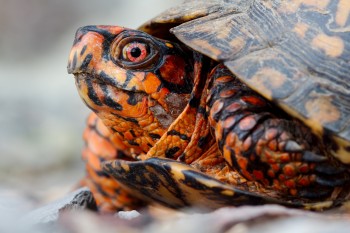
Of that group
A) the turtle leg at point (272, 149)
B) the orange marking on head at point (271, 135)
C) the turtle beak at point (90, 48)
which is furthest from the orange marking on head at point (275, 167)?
the turtle beak at point (90, 48)

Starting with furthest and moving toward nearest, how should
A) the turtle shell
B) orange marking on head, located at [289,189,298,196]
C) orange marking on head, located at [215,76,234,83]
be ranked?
orange marking on head, located at [215,76,234,83], orange marking on head, located at [289,189,298,196], the turtle shell

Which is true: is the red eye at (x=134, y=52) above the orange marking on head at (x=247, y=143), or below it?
above

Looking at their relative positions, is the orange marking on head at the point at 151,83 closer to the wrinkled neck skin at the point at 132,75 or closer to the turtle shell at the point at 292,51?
the wrinkled neck skin at the point at 132,75

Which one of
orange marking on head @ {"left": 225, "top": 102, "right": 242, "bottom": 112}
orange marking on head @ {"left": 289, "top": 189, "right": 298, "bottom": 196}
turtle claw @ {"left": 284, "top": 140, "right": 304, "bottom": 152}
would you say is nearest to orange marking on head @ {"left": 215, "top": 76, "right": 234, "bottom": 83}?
orange marking on head @ {"left": 225, "top": 102, "right": 242, "bottom": 112}

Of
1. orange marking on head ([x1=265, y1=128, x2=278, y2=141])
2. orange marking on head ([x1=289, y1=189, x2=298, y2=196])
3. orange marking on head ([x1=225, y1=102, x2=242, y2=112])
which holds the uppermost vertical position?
orange marking on head ([x1=225, y1=102, x2=242, y2=112])

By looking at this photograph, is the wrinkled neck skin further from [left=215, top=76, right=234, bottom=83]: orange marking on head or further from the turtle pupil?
[left=215, top=76, right=234, bottom=83]: orange marking on head

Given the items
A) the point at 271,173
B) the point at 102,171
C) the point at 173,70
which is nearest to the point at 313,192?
the point at 271,173

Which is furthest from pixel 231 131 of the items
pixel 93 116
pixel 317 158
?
pixel 93 116
